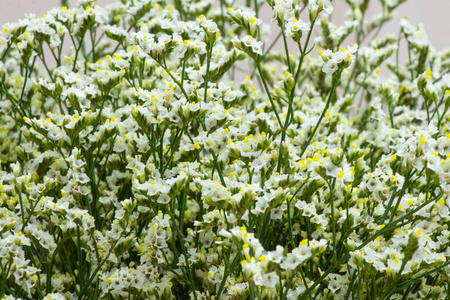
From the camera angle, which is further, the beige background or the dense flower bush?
the beige background

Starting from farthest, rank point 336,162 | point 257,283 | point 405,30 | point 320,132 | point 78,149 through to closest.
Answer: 1. point 405,30
2. point 320,132
3. point 78,149
4. point 336,162
5. point 257,283

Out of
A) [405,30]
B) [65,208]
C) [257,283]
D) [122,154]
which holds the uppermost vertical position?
[405,30]

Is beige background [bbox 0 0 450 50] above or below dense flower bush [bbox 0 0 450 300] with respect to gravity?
above

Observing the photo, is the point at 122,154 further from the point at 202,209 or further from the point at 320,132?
the point at 320,132

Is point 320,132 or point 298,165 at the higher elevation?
point 320,132

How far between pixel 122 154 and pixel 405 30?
64 centimetres

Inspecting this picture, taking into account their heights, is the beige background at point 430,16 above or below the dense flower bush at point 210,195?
above

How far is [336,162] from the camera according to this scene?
55cm

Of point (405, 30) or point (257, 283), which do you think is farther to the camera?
point (405, 30)

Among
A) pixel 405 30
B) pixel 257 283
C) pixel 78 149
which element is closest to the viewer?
pixel 257 283

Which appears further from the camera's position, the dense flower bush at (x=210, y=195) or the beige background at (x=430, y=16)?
the beige background at (x=430, y=16)

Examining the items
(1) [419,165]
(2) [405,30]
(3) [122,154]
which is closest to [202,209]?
(3) [122,154]

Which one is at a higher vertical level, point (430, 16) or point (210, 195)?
point (430, 16)

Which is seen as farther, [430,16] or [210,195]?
[430,16]
